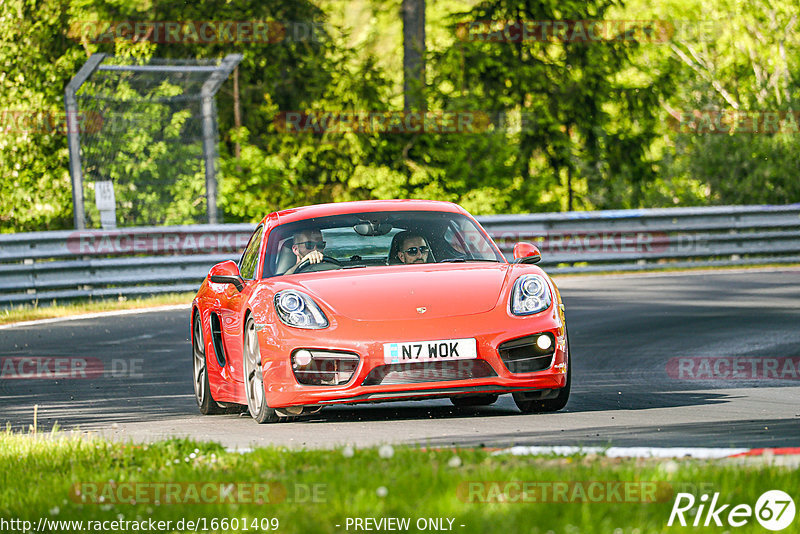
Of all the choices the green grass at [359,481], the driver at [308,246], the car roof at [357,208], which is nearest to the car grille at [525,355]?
the driver at [308,246]

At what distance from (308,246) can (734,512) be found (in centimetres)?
488

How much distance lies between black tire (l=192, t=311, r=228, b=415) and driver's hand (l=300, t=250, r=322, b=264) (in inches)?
47.8

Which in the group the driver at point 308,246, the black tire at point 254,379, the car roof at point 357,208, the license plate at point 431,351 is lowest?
the black tire at point 254,379

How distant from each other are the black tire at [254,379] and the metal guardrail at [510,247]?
35.0 ft

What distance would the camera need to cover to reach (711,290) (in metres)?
19.2

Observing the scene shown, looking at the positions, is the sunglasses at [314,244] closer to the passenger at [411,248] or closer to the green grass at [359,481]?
the passenger at [411,248]

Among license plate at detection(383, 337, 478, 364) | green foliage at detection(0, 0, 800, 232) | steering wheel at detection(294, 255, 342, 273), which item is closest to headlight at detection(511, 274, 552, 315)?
license plate at detection(383, 337, 478, 364)

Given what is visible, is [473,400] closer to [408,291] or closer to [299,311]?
[408,291]

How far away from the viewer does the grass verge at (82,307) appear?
1789cm

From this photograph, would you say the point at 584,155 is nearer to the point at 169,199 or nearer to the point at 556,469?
the point at 169,199

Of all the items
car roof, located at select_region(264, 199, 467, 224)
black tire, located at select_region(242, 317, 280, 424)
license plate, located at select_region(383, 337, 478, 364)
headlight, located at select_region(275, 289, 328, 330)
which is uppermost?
car roof, located at select_region(264, 199, 467, 224)

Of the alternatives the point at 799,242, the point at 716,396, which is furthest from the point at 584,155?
the point at 716,396

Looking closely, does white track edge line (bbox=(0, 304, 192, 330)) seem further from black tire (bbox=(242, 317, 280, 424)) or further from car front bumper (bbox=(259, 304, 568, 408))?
car front bumper (bbox=(259, 304, 568, 408))

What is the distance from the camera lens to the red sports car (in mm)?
7992
